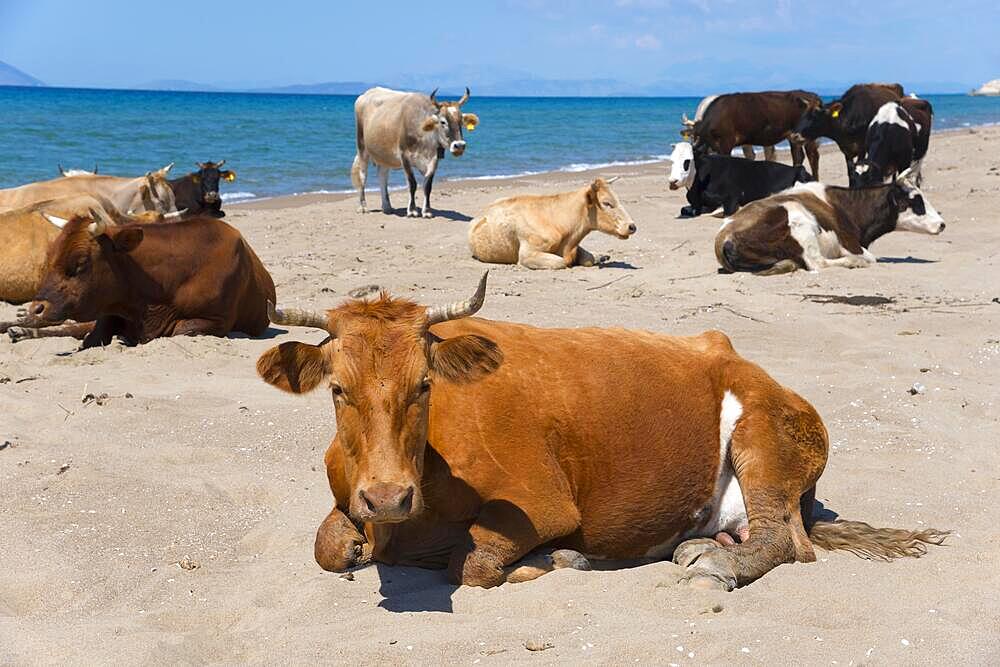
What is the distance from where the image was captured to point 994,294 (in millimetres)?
12492

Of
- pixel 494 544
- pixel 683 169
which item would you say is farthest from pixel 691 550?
pixel 683 169

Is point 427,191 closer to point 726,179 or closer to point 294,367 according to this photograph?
point 726,179

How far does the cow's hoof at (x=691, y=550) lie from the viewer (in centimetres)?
550

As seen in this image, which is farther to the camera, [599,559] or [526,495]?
[599,559]

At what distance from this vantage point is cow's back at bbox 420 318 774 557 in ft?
17.3

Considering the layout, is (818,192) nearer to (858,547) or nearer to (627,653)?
(858,547)

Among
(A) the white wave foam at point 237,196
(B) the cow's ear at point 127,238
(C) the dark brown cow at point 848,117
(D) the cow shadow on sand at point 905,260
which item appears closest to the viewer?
(B) the cow's ear at point 127,238

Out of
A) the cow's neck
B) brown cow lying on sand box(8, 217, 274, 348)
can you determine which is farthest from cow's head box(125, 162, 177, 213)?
the cow's neck

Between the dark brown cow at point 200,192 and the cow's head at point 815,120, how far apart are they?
1194 cm

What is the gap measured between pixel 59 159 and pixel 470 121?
17755 millimetres

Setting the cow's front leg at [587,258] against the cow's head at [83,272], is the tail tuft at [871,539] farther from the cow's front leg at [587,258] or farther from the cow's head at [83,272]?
the cow's front leg at [587,258]

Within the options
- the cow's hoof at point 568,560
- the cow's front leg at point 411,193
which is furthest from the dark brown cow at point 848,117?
the cow's hoof at point 568,560

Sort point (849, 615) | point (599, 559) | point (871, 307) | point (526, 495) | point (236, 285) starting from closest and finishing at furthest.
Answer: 1. point (849, 615)
2. point (526, 495)
3. point (599, 559)
4. point (236, 285)
5. point (871, 307)

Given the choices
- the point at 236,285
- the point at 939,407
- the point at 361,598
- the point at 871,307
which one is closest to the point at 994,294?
the point at 871,307
